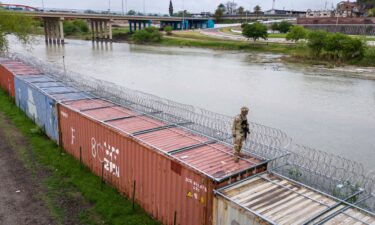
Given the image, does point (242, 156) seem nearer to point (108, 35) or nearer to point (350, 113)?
point (350, 113)

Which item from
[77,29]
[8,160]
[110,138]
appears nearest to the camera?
[110,138]

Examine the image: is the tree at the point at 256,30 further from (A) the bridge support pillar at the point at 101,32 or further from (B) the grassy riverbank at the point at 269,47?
(A) the bridge support pillar at the point at 101,32

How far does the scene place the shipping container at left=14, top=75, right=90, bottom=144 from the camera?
17.3m

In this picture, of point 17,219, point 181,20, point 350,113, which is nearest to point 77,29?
point 181,20

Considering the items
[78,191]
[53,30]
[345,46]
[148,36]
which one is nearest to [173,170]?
[78,191]

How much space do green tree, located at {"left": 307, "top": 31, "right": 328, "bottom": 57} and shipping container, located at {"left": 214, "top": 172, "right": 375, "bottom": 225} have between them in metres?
56.4

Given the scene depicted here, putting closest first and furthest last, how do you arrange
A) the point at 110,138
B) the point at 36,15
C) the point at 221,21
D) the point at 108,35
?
the point at 110,138
the point at 36,15
the point at 108,35
the point at 221,21

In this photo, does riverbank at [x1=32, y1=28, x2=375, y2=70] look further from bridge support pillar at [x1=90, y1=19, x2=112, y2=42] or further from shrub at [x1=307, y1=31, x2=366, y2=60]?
bridge support pillar at [x1=90, y1=19, x2=112, y2=42]

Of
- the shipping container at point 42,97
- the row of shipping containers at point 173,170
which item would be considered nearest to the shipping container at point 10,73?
the shipping container at point 42,97

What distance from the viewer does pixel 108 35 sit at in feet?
396

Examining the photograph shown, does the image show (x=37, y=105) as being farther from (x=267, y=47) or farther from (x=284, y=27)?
(x=284, y=27)

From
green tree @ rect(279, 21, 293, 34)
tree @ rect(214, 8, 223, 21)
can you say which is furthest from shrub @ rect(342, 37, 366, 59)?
tree @ rect(214, 8, 223, 21)

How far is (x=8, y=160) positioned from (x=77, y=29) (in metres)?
131

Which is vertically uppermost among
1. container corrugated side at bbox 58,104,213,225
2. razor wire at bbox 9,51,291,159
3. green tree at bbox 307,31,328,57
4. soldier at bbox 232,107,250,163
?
green tree at bbox 307,31,328,57
